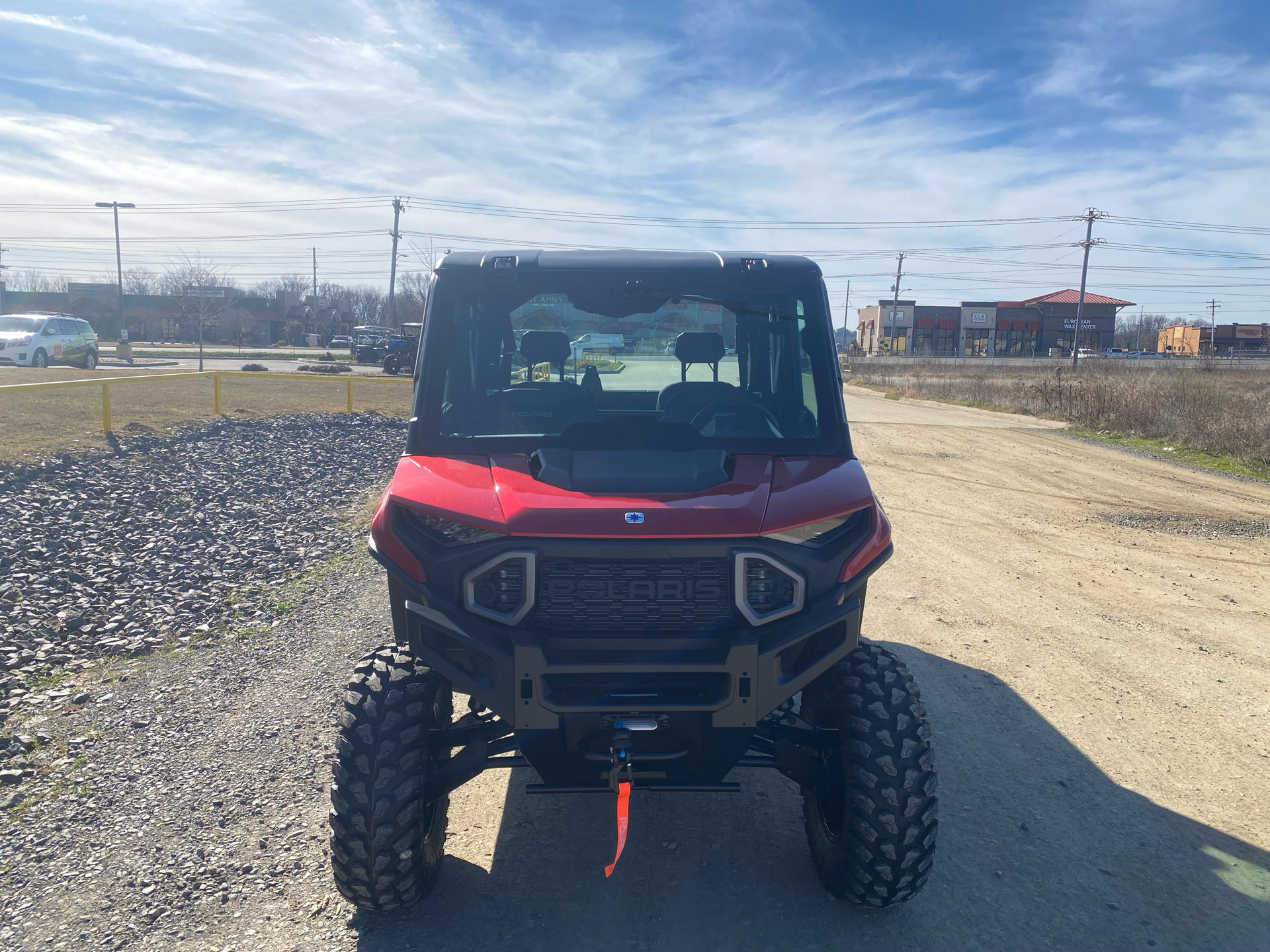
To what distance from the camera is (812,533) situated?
117 inches

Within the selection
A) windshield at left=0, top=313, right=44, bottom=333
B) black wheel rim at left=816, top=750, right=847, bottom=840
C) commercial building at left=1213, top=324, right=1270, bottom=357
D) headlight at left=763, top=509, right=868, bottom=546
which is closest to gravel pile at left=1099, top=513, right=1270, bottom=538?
black wheel rim at left=816, top=750, right=847, bottom=840

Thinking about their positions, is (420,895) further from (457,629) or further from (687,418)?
(687,418)

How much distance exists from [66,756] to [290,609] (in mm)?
2529

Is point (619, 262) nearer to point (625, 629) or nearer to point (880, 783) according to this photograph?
point (625, 629)

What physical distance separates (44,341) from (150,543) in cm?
2190

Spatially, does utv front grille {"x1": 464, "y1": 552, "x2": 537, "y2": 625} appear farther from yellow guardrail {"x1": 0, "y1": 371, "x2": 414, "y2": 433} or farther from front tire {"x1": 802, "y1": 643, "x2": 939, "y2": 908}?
yellow guardrail {"x1": 0, "y1": 371, "x2": 414, "y2": 433}

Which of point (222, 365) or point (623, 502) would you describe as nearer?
point (623, 502)

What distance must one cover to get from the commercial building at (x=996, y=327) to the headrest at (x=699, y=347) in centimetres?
8440

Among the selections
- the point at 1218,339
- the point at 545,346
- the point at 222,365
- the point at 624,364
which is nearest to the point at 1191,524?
the point at 624,364

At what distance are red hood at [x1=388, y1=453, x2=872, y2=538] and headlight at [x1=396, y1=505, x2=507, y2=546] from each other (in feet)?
0.13

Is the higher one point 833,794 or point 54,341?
point 54,341

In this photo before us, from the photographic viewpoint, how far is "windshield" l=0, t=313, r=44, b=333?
83.8 feet

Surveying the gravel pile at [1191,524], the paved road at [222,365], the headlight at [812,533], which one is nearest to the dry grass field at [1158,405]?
the gravel pile at [1191,524]

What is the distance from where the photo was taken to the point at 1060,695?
535 cm
